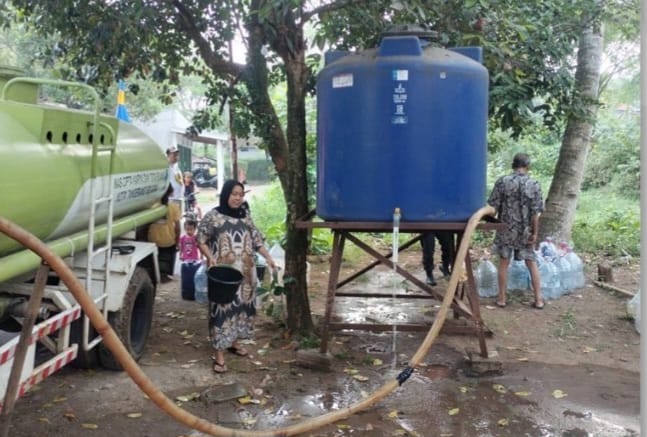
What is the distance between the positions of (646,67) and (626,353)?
16.1 feet

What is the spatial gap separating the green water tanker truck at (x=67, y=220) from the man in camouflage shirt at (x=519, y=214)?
3844 millimetres

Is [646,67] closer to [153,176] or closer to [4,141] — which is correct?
[4,141]

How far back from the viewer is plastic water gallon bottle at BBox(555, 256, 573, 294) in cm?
777

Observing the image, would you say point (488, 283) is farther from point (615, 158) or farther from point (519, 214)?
point (615, 158)

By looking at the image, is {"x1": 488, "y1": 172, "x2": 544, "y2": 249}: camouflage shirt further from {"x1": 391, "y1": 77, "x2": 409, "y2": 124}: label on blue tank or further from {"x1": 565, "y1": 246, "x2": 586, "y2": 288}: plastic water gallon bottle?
{"x1": 391, "y1": 77, "x2": 409, "y2": 124}: label on blue tank

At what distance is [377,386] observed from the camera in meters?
4.84

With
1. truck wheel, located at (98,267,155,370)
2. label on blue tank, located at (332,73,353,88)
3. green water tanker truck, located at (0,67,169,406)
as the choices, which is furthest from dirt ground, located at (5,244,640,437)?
label on blue tank, located at (332,73,353,88)

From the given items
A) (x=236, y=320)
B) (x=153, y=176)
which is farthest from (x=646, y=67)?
→ (x=153, y=176)

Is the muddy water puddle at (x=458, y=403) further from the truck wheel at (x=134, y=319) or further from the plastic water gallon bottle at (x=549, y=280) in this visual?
the plastic water gallon bottle at (x=549, y=280)

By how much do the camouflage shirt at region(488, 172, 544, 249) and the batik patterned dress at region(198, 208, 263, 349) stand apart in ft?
10.3

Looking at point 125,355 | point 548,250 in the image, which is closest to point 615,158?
point 548,250

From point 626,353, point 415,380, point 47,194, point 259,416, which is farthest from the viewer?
point 626,353

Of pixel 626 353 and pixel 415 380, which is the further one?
pixel 626 353

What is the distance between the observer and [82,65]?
7016mm
